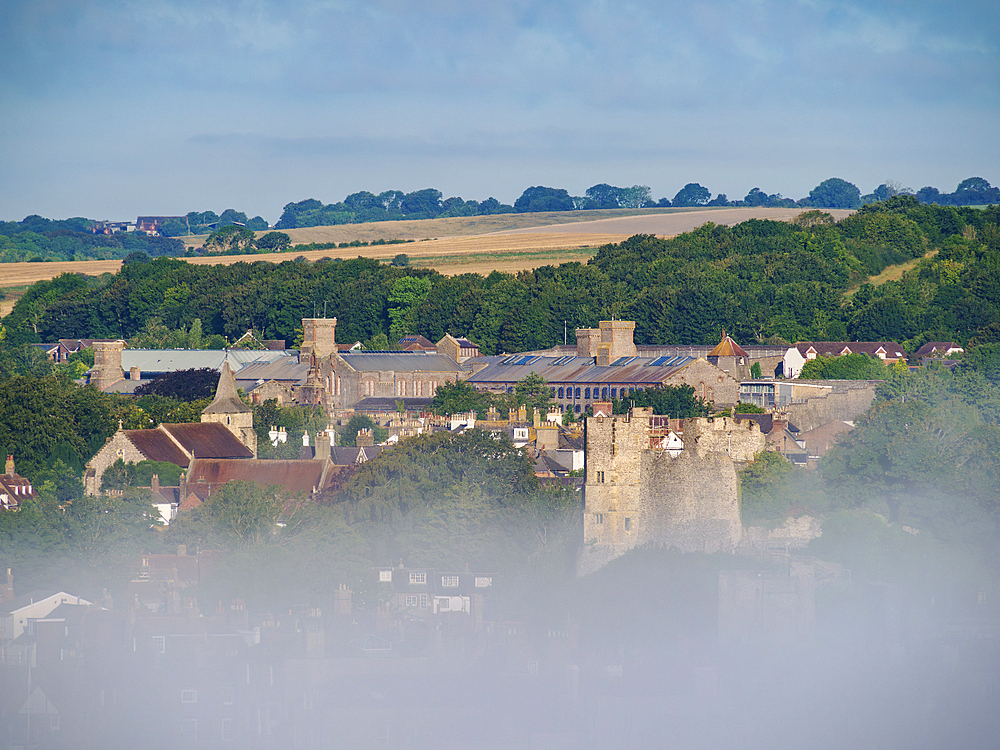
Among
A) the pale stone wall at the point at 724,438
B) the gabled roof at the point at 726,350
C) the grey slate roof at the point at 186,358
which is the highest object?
the pale stone wall at the point at 724,438

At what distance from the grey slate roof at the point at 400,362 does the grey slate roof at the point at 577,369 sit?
320 cm

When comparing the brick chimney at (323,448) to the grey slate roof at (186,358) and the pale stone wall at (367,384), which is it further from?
the grey slate roof at (186,358)

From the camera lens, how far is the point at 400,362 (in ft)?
409

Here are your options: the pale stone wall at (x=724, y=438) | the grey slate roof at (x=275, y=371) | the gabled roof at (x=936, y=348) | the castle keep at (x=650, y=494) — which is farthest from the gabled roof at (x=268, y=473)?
the gabled roof at (x=936, y=348)

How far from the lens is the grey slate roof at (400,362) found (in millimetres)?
121875

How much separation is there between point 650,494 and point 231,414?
3439 centimetres

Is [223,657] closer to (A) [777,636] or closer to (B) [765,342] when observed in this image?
(A) [777,636]

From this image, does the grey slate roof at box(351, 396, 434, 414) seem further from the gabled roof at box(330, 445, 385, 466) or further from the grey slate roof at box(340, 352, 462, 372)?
the gabled roof at box(330, 445, 385, 466)

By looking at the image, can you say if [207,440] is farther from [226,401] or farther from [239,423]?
[226,401]

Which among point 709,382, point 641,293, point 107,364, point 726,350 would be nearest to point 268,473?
point 709,382

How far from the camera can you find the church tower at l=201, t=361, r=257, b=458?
A: 8875cm

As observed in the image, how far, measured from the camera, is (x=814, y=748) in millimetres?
58312

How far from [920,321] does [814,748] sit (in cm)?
7546

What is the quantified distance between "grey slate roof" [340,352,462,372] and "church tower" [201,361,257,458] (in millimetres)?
29361
